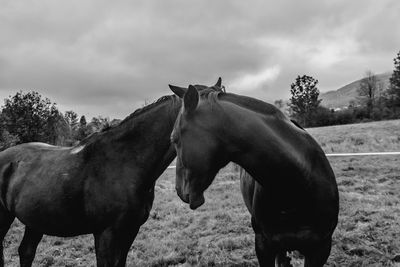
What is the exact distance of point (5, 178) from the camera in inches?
147

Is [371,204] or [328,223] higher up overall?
[328,223]

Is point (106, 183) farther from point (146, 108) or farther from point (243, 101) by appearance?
point (243, 101)

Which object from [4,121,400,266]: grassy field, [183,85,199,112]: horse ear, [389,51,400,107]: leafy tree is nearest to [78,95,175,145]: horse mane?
[183,85,199,112]: horse ear

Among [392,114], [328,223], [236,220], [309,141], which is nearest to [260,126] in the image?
[309,141]

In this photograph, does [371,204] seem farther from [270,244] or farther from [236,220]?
[270,244]

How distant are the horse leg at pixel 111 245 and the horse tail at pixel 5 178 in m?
1.38

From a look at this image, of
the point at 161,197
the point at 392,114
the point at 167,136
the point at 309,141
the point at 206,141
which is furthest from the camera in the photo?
the point at 392,114

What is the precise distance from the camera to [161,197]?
358 inches

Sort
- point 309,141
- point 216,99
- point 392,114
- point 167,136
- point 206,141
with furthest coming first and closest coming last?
1. point 392,114
2. point 167,136
3. point 309,141
4. point 216,99
5. point 206,141

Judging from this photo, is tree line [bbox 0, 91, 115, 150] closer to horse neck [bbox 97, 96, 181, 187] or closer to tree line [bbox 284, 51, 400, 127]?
tree line [bbox 284, 51, 400, 127]

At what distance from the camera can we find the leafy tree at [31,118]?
42375mm

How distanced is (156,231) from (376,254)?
12.0 ft

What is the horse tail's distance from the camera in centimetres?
371

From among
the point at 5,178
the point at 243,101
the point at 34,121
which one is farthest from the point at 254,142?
the point at 34,121
